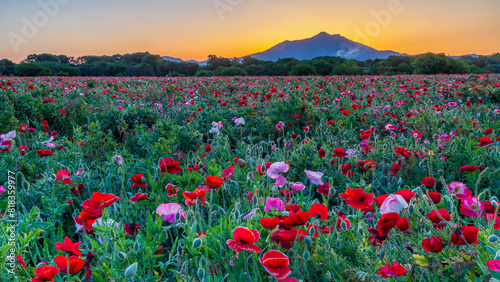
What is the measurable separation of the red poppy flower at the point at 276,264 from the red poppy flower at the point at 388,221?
31cm

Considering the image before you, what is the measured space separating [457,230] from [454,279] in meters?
0.24

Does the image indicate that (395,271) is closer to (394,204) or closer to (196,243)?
(394,204)

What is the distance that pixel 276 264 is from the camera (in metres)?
0.92

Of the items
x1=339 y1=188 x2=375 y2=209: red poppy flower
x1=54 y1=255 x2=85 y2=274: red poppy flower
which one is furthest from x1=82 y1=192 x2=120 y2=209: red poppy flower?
x1=339 y1=188 x2=375 y2=209: red poppy flower

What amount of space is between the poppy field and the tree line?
17.7 metres

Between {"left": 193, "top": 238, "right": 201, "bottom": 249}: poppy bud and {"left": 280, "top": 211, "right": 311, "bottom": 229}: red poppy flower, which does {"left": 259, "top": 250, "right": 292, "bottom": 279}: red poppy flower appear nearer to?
{"left": 280, "top": 211, "right": 311, "bottom": 229}: red poppy flower

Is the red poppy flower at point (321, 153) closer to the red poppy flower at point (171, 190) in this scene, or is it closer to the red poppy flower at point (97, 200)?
the red poppy flower at point (171, 190)

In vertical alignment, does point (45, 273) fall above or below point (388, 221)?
below

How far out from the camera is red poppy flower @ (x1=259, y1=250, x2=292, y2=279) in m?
0.92

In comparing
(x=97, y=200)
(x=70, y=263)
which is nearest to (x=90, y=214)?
(x=97, y=200)

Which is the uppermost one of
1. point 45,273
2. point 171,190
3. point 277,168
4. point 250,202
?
point 277,168

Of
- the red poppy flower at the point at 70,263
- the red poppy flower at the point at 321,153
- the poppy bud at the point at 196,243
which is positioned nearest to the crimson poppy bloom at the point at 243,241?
the poppy bud at the point at 196,243

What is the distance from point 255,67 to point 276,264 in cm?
3843

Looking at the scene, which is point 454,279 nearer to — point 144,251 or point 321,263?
point 321,263
